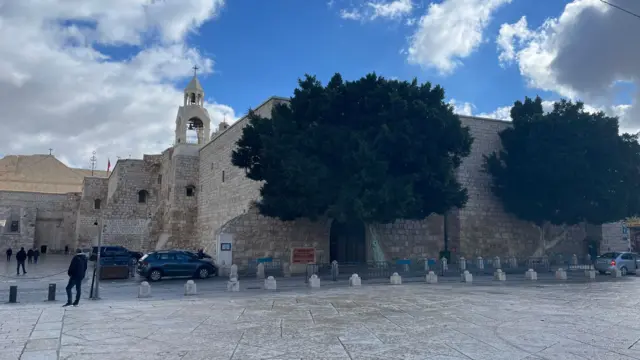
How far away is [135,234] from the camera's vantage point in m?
32.1

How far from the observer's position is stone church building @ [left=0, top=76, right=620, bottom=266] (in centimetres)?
2047

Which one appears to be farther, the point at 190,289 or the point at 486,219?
the point at 486,219

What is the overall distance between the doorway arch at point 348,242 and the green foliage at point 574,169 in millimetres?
9184

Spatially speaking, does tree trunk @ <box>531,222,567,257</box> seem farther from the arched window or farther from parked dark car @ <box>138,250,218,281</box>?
the arched window

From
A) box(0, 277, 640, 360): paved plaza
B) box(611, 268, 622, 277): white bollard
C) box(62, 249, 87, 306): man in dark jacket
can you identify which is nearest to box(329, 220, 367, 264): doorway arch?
box(0, 277, 640, 360): paved plaza

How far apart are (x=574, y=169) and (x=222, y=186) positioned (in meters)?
18.6

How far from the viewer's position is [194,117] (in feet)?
102

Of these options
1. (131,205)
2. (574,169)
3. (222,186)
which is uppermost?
(574,169)

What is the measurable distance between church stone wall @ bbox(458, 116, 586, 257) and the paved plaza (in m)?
12.7

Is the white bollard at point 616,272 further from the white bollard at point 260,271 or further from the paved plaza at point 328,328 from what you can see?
the white bollard at point 260,271

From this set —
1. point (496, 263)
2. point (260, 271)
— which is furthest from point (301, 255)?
point (496, 263)

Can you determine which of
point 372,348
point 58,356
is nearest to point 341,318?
point 372,348

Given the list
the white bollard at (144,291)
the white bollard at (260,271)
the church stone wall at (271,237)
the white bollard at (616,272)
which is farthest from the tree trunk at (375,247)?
the white bollard at (616,272)

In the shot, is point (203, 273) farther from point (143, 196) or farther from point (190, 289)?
point (143, 196)
